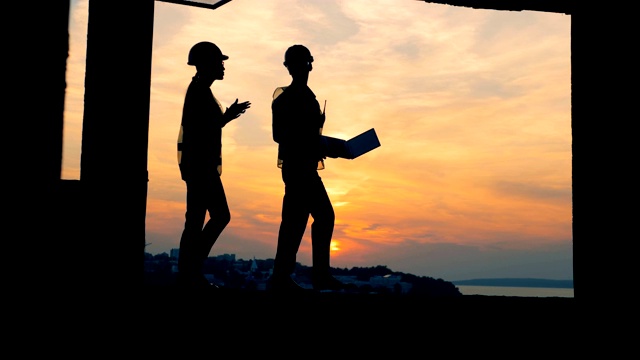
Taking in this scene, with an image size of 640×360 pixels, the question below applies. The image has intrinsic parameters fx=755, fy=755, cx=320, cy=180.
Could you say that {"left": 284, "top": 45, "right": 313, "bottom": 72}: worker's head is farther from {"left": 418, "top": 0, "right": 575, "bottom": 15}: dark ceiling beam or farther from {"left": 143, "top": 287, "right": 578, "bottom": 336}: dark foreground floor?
{"left": 143, "top": 287, "right": 578, "bottom": 336}: dark foreground floor

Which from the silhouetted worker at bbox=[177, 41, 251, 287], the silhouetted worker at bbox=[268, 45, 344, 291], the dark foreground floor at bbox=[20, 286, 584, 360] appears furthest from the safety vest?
the dark foreground floor at bbox=[20, 286, 584, 360]

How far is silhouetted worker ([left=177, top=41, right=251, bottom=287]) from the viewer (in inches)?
271

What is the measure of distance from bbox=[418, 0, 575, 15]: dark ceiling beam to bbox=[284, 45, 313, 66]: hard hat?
4.27 feet

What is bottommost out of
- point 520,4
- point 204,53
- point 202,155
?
point 202,155

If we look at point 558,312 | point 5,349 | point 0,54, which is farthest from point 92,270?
point 558,312

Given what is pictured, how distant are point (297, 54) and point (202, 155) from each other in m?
1.32

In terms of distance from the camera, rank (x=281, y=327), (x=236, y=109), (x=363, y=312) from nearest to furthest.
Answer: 1. (x=281, y=327)
2. (x=363, y=312)
3. (x=236, y=109)

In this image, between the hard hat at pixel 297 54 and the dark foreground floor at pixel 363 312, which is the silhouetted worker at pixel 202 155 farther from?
the dark foreground floor at pixel 363 312

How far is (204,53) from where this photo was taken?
6.94 meters

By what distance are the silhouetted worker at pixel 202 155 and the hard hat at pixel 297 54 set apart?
633mm

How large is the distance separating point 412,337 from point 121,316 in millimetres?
2174

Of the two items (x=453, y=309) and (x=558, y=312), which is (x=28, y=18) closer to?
(x=453, y=309)

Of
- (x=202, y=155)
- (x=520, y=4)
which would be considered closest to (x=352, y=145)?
(x=202, y=155)

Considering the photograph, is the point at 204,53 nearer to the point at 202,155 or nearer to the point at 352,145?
the point at 202,155
